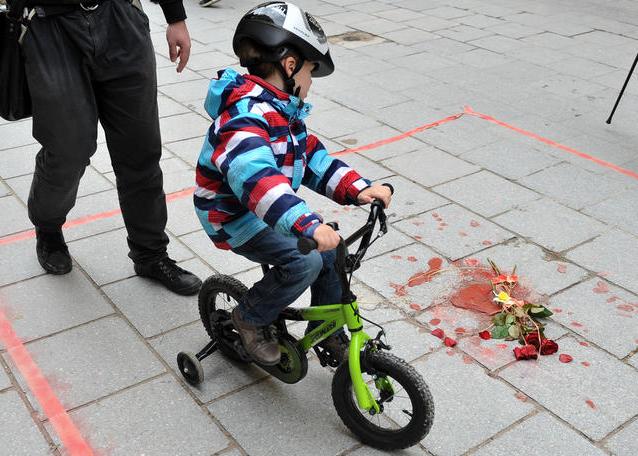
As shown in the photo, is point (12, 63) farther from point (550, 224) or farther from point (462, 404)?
point (550, 224)

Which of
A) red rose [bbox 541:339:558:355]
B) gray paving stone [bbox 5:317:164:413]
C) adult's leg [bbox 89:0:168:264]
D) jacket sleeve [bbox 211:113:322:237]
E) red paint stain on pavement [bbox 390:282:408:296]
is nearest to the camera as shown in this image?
jacket sleeve [bbox 211:113:322:237]

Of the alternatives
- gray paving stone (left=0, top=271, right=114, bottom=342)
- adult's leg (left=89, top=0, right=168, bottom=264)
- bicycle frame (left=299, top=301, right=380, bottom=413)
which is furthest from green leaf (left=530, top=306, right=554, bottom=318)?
gray paving stone (left=0, top=271, right=114, bottom=342)

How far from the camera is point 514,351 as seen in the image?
3.38 m

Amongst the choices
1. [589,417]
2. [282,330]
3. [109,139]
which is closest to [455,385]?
[589,417]

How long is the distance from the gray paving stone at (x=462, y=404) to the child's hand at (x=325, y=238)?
0.98 meters

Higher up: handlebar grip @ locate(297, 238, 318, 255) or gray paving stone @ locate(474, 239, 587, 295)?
handlebar grip @ locate(297, 238, 318, 255)

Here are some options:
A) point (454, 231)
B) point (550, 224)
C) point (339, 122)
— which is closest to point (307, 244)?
point (454, 231)

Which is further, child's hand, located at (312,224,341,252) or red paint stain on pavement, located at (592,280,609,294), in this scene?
red paint stain on pavement, located at (592,280,609,294)

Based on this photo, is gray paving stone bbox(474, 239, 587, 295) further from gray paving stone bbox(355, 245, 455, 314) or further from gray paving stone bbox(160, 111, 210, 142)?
gray paving stone bbox(160, 111, 210, 142)

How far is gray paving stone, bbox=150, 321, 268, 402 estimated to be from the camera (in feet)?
10.4

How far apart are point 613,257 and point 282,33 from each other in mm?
2462

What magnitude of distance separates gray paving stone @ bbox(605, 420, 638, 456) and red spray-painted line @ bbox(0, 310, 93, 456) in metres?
1.93

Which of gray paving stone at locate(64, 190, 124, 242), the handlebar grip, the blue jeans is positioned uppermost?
the handlebar grip

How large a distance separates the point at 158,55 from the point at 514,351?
5325mm
